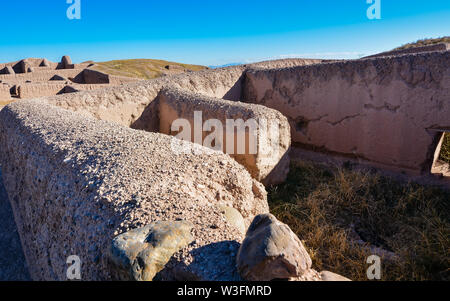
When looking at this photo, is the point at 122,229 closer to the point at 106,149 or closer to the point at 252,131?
the point at 106,149

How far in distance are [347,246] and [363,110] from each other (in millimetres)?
2742

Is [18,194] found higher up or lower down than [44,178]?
lower down

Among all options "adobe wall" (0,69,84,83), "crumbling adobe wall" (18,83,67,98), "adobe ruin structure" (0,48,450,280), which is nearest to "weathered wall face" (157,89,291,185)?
"adobe ruin structure" (0,48,450,280)

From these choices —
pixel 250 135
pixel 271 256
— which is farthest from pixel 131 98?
pixel 271 256

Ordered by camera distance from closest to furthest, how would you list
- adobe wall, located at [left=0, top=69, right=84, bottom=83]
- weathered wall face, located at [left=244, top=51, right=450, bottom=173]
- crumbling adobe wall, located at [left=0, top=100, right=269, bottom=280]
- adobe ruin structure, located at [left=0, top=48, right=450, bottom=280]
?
crumbling adobe wall, located at [left=0, top=100, right=269, bottom=280], adobe ruin structure, located at [left=0, top=48, right=450, bottom=280], weathered wall face, located at [left=244, top=51, right=450, bottom=173], adobe wall, located at [left=0, top=69, right=84, bottom=83]

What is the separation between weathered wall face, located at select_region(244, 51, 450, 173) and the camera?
13.7 ft

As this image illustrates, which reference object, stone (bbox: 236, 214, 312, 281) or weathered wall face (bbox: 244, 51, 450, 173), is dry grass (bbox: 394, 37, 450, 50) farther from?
stone (bbox: 236, 214, 312, 281)

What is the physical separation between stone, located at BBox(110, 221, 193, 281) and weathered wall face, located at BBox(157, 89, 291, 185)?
2.51 metres

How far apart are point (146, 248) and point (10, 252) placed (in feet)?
8.07

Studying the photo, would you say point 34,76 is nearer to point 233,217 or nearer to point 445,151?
point 233,217

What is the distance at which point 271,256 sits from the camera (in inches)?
49.9

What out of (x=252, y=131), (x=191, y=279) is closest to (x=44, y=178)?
(x=191, y=279)

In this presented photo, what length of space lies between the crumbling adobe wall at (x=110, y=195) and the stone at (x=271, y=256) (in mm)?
106
